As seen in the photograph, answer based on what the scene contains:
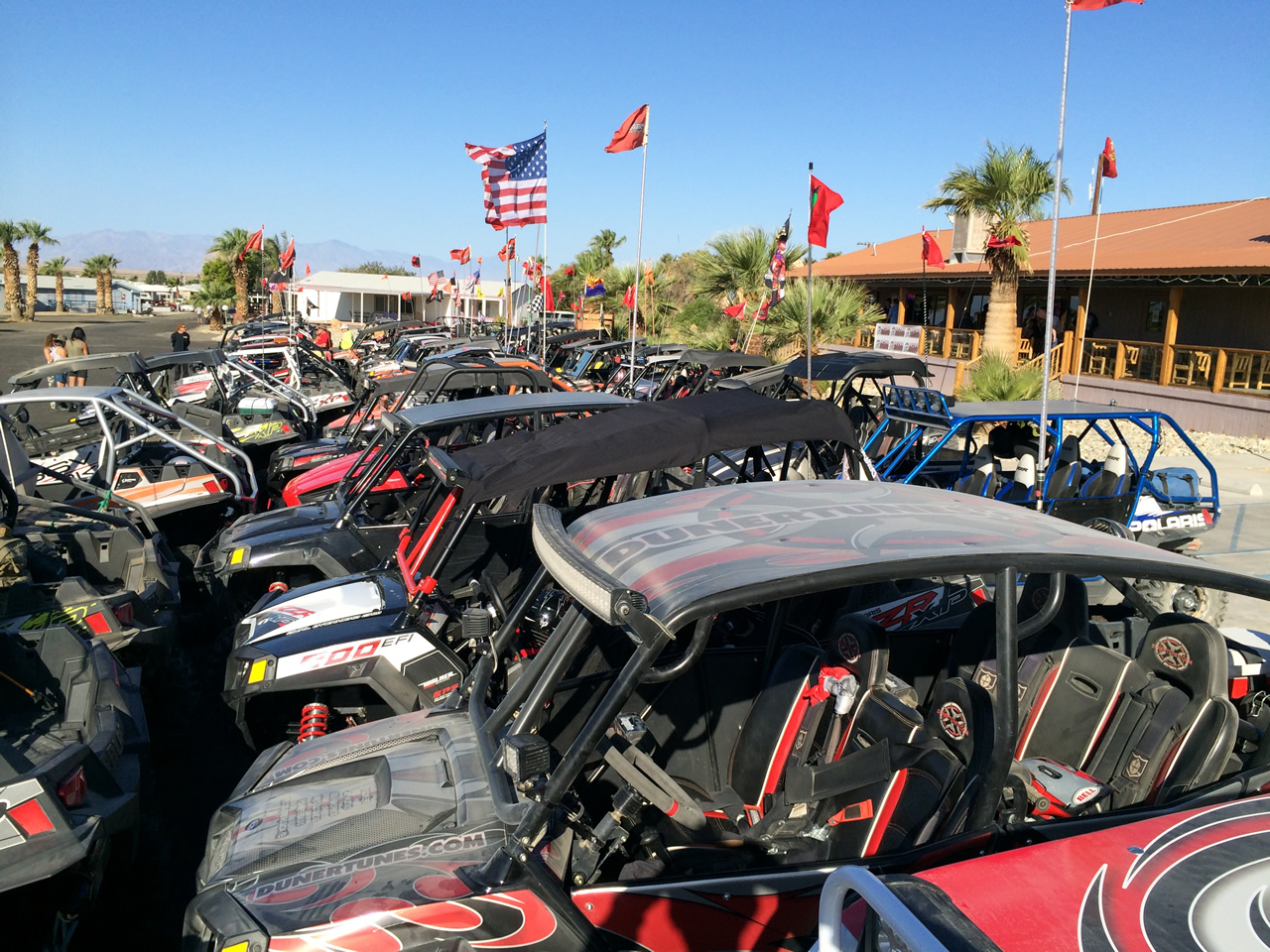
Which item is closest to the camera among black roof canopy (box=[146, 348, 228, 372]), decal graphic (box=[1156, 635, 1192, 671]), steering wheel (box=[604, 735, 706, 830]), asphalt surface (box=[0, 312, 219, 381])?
steering wheel (box=[604, 735, 706, 830])

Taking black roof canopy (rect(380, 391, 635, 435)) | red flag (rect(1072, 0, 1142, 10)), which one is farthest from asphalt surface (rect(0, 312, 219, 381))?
red flag (rect(1072, 0, 1142, 10))

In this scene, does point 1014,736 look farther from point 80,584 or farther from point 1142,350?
point 1142,350

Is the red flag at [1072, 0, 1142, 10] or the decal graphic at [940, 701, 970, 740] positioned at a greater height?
the red flag at [1072, 0, 1142, 10]

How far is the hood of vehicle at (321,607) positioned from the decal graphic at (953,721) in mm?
3158

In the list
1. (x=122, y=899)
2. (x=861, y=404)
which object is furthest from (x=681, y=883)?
(x=861, y=404)

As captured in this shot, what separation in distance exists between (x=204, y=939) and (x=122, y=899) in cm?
210

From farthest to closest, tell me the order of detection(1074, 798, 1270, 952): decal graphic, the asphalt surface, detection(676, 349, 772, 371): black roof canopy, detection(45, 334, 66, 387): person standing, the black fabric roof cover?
the asphalt surface → detection(676, 349, 772, 371): black roof canopy → detection(45, 334, 66, 387): person standing → the black fabric roof cover → detection(1074, 798, 1270, 952): decal graphic

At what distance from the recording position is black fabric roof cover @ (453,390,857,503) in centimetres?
525

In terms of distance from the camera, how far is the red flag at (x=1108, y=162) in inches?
579

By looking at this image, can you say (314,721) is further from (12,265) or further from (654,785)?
(12,265)

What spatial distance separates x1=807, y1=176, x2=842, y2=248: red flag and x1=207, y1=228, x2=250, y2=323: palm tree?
4608 cm

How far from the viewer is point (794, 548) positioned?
2607 mm

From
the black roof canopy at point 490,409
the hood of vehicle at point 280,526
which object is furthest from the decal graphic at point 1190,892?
the hood of vehicle at point 280,526

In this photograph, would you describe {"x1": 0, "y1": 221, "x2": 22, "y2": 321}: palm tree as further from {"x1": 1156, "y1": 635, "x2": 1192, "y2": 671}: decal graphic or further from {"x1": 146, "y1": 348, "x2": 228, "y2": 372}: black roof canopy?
{"x1": 1156, "y1": 635, "x2": 1192, "y2": 671}: decal graphic
